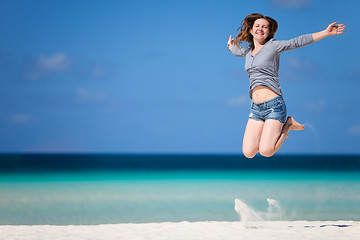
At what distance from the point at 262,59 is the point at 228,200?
9197 millimetres

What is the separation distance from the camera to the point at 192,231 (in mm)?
7758

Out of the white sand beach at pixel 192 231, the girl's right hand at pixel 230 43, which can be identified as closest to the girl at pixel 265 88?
the girl's right hand at pixel 230 43

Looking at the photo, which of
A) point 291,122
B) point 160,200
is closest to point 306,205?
point 160,200

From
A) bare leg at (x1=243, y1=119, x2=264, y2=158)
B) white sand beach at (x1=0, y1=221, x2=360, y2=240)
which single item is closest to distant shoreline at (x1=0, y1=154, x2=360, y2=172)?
white sand beach at (x1=0, y1=221, x2=360, y2=240)

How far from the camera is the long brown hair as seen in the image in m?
5.30

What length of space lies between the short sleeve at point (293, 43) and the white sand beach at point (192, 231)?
3156mm

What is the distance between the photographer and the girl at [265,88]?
203 inches

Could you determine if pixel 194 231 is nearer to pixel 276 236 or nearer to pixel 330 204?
pixel 276 236

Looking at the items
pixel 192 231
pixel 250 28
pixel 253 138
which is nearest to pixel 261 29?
pixel 250 28

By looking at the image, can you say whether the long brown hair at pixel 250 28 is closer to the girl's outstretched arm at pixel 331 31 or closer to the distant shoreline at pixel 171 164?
the girl's outstretched arm at pixel 331 31

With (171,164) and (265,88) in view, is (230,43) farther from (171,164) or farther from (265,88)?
(171,164)

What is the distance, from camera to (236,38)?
5.56 m

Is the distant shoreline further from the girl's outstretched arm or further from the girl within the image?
the girl's outstretched arm

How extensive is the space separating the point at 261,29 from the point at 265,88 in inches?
23.5
